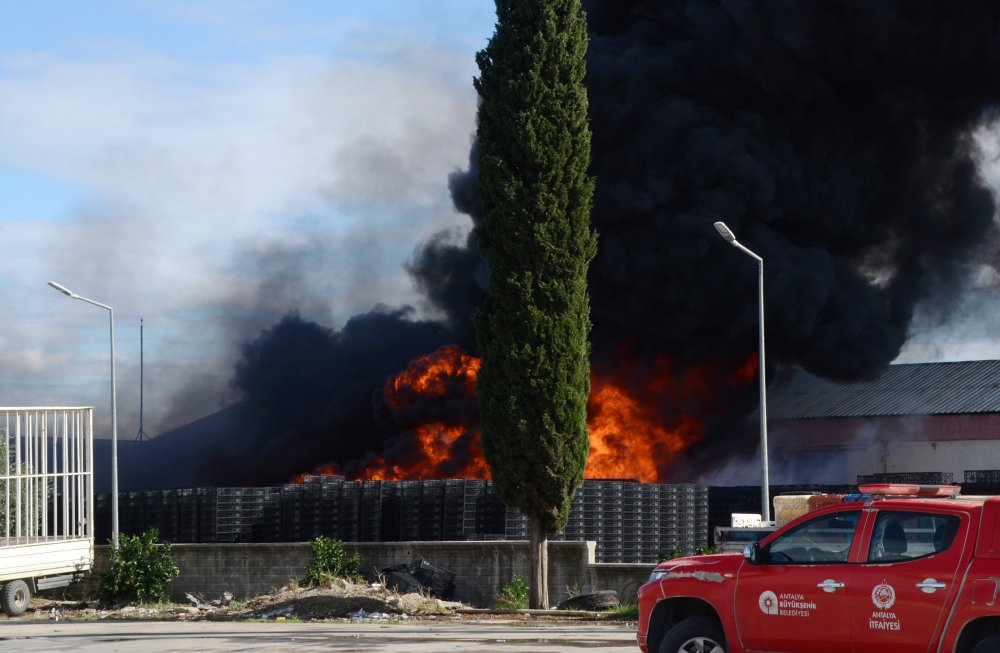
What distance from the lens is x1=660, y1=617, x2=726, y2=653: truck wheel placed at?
11000 mm

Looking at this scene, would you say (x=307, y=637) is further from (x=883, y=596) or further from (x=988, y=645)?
(x=988, y=645)

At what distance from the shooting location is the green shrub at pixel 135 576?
25.0 metres

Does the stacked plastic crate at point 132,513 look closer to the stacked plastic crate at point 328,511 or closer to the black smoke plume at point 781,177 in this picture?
the stacked plastic crate at point 328,511

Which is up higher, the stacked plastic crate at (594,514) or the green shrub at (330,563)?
the stacked plastic crate at (594,514)

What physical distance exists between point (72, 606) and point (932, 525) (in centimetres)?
1952

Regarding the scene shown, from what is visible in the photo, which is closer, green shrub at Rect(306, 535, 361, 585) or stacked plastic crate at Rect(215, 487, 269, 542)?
green shrub at Rect(306, 535, 361, 585)

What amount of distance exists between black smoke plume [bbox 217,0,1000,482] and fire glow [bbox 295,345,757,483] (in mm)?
498

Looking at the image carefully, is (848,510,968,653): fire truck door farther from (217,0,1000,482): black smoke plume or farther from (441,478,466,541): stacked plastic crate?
(217,0,1000,482): black smoke plume

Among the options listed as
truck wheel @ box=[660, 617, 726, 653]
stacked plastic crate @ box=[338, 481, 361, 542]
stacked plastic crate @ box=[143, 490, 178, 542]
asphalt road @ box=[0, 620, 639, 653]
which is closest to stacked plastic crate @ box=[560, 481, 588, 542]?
stacked plastic crate @ box=[338, 481, 361, 542]

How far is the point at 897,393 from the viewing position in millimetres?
54750

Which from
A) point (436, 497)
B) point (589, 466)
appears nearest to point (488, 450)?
point (436, 497)

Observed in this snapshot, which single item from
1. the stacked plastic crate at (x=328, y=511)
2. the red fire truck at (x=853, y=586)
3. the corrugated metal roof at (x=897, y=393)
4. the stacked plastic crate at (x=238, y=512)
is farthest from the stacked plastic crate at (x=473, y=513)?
the corrugated metal roof at (x=897, y=393)

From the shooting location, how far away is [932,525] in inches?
398

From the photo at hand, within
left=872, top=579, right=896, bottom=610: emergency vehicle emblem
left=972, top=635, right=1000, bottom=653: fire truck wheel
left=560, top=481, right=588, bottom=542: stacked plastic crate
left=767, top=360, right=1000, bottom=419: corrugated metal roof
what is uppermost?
left=767, top=360, right=1000, bottom=419: corrugated metal roof
